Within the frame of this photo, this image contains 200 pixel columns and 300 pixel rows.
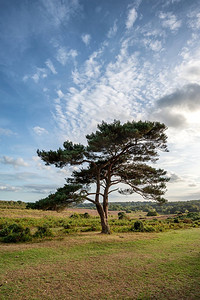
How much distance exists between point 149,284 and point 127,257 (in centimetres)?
320

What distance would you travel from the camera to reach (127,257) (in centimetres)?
880

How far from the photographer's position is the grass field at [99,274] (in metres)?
5.26

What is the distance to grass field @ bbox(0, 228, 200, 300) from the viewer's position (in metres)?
5.26

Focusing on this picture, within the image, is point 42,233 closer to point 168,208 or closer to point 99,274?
point 99,274

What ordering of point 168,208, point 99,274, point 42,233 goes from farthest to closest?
1. point 168,208
2. point 42,233
3. point 99,274

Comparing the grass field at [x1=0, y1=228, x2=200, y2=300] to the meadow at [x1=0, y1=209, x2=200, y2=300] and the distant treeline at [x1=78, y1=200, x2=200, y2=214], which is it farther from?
the distant treeline at [x1=78, y1=200, x2=200, y2=214]

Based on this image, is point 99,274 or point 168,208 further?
point 168,208

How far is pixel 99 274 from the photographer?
6695 mm

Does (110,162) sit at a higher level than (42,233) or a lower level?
higher

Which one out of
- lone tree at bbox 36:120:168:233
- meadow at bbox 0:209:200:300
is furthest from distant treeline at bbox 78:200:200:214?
meadow at bbox 0:209:200:300

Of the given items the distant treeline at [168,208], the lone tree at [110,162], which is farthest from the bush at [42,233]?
the distant treeline at [168,208]

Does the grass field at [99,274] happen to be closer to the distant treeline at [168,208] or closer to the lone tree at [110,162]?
the lone tree at [110,162]

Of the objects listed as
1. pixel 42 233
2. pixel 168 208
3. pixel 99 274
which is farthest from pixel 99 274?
→ pixel 168 208

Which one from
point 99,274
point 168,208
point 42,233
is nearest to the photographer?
point 99,274
